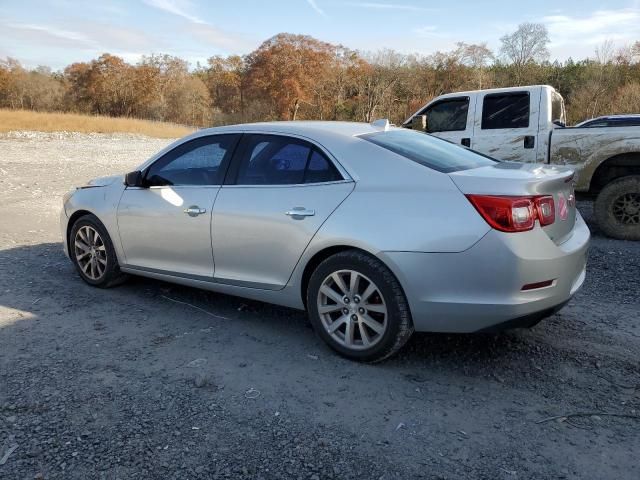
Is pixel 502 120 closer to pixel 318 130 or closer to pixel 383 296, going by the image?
pixel 318 130

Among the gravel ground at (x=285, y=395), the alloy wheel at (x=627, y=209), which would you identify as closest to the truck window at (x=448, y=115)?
the alloy wheel at (x=627, y=209)

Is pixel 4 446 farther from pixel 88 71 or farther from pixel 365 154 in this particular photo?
pixel 88 71

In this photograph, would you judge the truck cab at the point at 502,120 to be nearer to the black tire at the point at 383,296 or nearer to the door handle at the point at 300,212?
the door handle at the point at 300,212

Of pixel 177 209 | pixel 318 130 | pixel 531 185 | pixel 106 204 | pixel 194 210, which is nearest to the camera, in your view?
pixel 531 185

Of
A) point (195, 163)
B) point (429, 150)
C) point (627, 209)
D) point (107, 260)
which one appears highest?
point (429, 150)

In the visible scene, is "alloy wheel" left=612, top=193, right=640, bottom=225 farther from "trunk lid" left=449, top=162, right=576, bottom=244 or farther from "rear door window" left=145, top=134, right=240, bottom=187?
"rear door window" left=145, top=134, right=240, bottom=187

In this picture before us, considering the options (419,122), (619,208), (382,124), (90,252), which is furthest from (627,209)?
(90,252)

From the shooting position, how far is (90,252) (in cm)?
504

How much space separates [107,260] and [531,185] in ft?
12.0

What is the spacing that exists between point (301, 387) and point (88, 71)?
241ft

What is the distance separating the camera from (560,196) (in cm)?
341

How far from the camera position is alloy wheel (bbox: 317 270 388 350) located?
340 cm

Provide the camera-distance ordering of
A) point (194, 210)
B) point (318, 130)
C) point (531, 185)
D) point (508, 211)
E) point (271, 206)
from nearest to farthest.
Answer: point (508, 211) < point (531, 185) < point (271, 206) < point (318, 130) < point (194, 210)

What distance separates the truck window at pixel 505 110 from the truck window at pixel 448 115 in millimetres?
313
